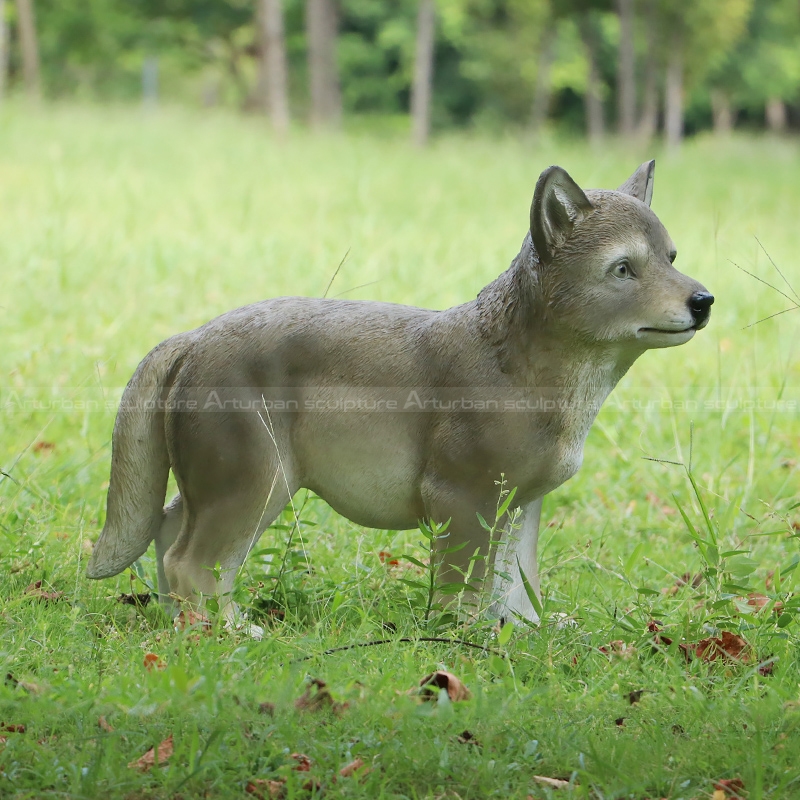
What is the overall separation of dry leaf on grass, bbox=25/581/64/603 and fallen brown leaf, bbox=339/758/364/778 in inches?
59.0

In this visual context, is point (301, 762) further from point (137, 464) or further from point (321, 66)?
point (321, 66)

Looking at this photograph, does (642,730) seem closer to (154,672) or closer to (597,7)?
(154,672)

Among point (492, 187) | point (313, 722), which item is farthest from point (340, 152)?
point (313, 722)

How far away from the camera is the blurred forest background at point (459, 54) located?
29.3 meters

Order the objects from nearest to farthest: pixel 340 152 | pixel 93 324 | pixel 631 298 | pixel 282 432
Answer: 1. pixel 631 298
2. pixel 282 432
3. pixel 93 324
4. pixel 340 152

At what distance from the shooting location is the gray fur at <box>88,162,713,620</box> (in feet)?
10.1

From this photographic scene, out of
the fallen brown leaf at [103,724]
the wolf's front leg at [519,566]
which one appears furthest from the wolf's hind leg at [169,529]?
the wolf's front leg at [519,566]

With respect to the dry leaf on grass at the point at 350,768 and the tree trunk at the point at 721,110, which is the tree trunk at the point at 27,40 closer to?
the dry leaf on grass at the point at 350,768

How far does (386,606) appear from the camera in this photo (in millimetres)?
3494

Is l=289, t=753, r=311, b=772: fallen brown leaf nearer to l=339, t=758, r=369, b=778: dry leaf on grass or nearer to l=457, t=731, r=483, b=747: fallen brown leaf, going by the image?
l=339, t=758, r=369, b=778: dry leaf on grass

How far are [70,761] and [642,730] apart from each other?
149cm

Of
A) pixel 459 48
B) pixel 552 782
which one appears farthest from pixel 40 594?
pixel 459 48

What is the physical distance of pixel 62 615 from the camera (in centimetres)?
336

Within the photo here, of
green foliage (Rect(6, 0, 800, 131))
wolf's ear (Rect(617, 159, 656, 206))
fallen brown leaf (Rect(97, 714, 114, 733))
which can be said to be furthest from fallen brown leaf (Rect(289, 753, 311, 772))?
green foliage (Rect(6, 0, 800, 131))
